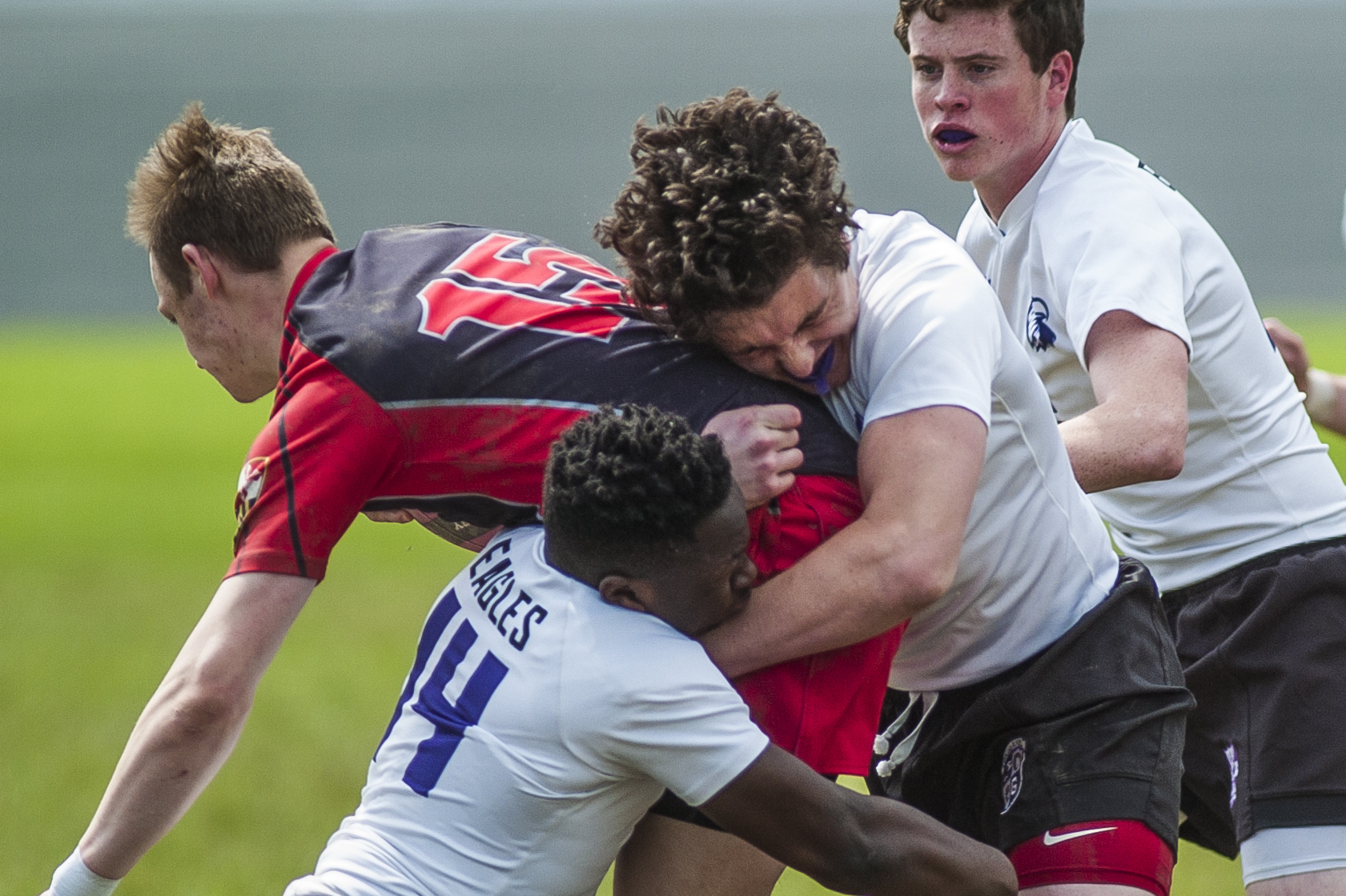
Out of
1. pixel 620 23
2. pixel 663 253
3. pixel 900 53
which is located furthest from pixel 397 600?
pixel 620 23

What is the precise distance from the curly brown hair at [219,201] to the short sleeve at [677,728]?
1189mm

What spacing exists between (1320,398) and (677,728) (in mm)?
2881

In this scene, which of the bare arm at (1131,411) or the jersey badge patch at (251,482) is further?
the bare arm at (1131,411)

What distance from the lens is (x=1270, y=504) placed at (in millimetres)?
3561

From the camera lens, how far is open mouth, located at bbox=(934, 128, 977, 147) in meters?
3.57

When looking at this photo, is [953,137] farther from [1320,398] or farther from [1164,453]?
[1320,398]

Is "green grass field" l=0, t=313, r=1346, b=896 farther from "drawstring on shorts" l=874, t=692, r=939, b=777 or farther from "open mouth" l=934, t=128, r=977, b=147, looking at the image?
"open mouth" l=934, t=128, r=977, b=147

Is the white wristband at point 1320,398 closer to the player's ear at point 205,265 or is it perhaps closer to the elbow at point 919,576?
the elbow at point 919,576

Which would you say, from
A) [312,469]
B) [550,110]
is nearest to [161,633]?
[312,469]

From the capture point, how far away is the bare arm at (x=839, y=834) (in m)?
2.30

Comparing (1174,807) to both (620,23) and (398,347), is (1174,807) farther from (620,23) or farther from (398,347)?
(620,23)

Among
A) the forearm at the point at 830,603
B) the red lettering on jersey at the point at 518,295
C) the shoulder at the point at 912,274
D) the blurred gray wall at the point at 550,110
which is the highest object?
the shoulder at the point at 912,274

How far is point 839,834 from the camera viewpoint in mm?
2314

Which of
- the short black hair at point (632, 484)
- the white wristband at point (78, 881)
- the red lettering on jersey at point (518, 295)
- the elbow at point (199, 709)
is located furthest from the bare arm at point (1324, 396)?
the white wristband at point (78, 881)
